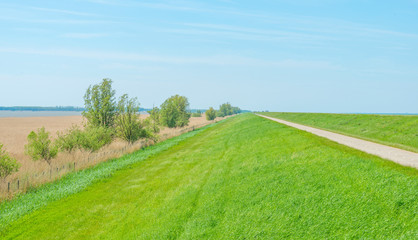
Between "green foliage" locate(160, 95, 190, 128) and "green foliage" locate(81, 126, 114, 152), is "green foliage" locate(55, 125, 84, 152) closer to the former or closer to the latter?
"green foliage" locate(81, 126, 114, 152)

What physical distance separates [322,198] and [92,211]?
30.6 feet

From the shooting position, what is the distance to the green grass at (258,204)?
7.23m

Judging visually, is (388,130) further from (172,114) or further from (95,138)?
(172,114)

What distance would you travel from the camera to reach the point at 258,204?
912 centimetres

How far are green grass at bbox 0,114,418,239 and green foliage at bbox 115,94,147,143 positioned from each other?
17807 millimetres

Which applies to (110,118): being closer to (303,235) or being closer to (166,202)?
(166,202)

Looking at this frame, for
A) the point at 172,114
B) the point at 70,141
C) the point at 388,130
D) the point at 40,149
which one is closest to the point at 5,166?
the point at 40,149

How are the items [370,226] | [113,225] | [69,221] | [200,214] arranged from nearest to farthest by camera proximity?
[370,226] < [200,214] < [113,225] < [69,221]

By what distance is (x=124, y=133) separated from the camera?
32.7 meters

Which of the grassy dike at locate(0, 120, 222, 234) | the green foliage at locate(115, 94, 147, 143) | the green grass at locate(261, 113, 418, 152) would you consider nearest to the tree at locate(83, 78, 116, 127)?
the green foliage at locate(115, 94, 147, 143)

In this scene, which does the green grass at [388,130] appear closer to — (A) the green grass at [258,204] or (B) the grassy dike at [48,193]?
(A) the green grass at [258,204]

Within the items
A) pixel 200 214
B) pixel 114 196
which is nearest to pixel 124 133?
pixel 114 196

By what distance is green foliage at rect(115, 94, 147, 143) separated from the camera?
32.6 m

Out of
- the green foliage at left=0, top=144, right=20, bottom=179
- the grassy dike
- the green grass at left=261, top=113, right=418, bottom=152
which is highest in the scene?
the green grass at left=261, top=113, right=418, bottom=152
